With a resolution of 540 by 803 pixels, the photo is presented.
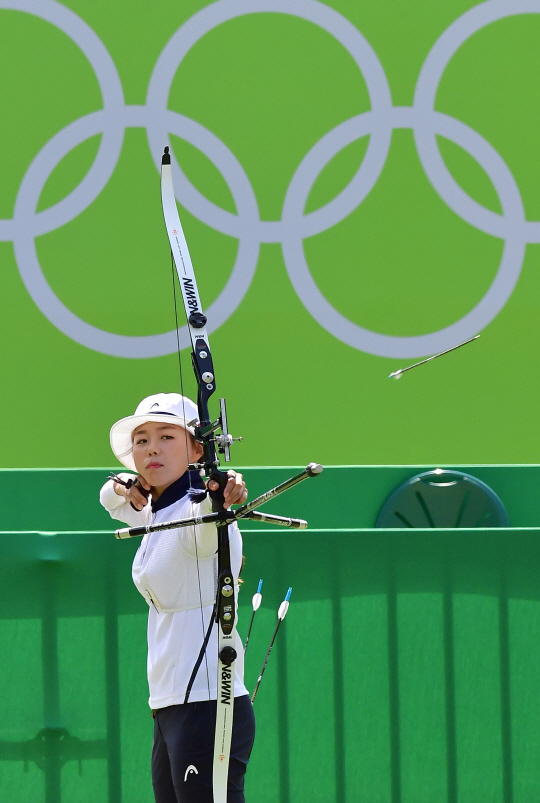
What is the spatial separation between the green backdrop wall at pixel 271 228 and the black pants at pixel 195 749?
319 centimetres

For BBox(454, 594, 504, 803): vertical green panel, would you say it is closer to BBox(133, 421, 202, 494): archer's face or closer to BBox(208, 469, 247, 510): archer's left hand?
BBox(133, 421, 202, 494): archer's face

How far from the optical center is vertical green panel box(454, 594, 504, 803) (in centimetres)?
320

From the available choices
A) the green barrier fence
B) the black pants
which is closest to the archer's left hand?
the black pants

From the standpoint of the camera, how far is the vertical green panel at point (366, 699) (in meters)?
3.21

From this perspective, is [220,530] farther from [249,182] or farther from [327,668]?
[249,182]

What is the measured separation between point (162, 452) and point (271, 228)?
3.22 meters

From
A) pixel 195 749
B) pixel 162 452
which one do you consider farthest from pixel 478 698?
pixel 162 452

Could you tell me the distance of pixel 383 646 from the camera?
324cm

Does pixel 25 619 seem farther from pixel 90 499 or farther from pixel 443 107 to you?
pixel 443 107

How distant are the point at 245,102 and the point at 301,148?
1.25ft

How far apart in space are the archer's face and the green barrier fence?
0.70 metres

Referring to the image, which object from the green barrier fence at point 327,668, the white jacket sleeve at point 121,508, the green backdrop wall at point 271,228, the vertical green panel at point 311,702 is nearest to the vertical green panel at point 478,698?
the green barrier fence at point 327,668

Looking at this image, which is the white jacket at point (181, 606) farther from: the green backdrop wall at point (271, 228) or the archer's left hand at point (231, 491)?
the green backdrop wall at point (271, 228)

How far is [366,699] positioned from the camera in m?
3.23
